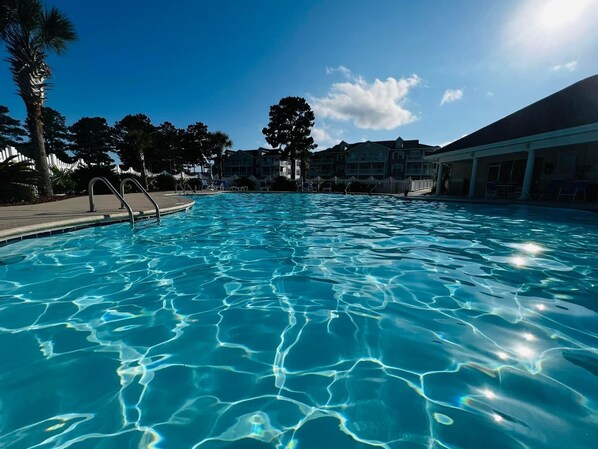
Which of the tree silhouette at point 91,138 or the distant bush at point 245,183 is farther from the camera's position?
the tree silhouette at point 91,138

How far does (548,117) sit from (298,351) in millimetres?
19819

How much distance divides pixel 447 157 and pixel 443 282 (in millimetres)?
18804

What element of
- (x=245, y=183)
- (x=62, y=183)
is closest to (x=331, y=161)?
(x=245, y=183)

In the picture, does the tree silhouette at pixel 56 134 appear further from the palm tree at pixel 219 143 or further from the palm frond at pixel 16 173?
the palm frond at pixel 16 173

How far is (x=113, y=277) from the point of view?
4617 mm

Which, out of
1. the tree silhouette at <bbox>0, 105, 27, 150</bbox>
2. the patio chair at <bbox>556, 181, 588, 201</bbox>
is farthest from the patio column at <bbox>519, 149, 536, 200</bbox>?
the tree silhouette at <bbox>0, 105, 27, 150</bbox>

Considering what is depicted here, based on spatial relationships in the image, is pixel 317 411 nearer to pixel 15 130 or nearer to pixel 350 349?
pixel 350 349

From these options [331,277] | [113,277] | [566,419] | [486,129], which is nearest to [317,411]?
[566,419]

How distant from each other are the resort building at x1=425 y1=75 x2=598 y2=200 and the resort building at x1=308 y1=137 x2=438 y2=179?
1251 inches

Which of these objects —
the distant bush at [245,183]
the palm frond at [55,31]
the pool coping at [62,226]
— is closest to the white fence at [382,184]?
the distant bush at [245,183]

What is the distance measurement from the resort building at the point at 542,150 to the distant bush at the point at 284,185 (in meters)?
17.0

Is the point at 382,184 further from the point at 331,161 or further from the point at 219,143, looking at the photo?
the point at 219,143

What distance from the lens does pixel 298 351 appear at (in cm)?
268

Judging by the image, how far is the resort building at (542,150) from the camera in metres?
13.2
